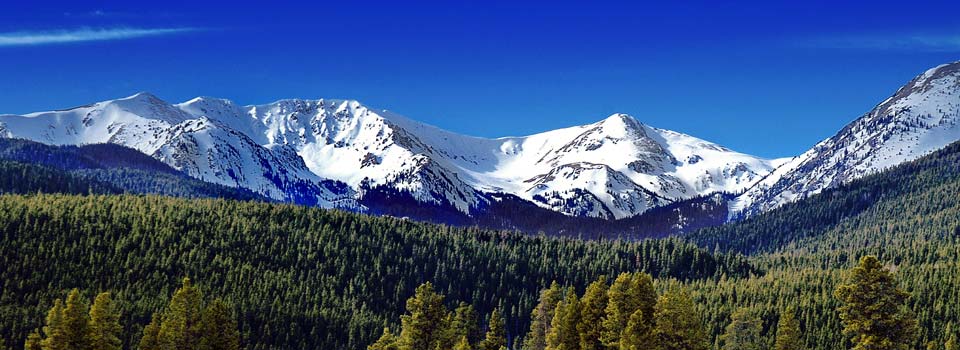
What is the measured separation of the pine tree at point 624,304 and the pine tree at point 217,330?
41.2m

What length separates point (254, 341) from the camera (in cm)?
17575

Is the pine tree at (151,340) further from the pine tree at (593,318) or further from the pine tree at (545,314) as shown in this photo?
the pine tree at (593,318)

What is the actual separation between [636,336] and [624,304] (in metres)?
5.65

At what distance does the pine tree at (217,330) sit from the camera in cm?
8862

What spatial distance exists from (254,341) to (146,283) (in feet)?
101

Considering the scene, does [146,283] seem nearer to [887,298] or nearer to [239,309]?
[239,309]

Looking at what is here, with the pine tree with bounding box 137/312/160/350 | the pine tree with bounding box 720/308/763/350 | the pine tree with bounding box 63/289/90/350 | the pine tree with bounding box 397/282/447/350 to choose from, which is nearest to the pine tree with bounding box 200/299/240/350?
the pine tree with bounding box 137/312/160/350

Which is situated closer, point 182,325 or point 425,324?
point 425,324

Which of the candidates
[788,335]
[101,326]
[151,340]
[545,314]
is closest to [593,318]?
[545,314]

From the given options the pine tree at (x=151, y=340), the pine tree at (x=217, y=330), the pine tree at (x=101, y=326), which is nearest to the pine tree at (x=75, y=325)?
the pine tree at (x=101, y=326)

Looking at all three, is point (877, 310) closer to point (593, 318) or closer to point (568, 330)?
point (593, 318)

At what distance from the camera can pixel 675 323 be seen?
6394cm

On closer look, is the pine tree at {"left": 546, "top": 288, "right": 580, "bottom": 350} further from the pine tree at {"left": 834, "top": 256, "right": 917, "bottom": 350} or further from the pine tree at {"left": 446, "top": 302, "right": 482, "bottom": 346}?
the pine tree at {"left": 834, "top": 256, "right": 917, "bottom": 350}

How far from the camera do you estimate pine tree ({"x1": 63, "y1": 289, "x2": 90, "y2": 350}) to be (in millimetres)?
77875
